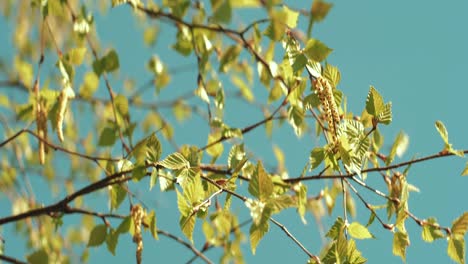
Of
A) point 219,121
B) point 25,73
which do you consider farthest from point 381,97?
point 25,73

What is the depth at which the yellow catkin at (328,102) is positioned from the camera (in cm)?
68

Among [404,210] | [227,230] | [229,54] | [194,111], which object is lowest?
[404,210]

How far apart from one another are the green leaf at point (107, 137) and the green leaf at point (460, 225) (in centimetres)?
54

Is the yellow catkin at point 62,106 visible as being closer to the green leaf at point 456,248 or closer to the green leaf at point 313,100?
the green leaf at point 313,100

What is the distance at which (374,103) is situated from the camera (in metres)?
0.70

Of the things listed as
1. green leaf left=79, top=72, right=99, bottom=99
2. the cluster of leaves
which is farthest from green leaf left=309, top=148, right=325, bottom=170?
green leaf left=79, top=72, right=99, bottom=99

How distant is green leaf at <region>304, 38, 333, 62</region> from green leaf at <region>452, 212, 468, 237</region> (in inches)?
10.4

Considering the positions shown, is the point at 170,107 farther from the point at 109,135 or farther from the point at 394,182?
the point at 394,182

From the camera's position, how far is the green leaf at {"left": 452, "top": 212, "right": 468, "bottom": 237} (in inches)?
31.8

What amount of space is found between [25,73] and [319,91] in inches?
31.4

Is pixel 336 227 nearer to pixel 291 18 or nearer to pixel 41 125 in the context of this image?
pixel 291 18

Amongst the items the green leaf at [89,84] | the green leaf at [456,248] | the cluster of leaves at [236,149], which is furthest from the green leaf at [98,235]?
the green leaf at [456,248]

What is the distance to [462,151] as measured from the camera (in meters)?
0.76

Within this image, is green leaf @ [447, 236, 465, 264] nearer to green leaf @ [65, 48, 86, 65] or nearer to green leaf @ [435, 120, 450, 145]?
green leaf @ [435, 120, 450, 145]
